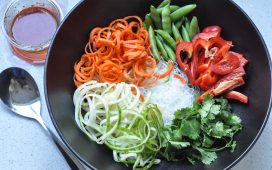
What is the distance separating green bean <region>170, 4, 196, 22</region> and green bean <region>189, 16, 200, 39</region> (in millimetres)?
31

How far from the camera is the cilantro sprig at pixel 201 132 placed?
4.03 ft

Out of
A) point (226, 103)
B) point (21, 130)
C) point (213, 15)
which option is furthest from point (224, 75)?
point (21, 130)

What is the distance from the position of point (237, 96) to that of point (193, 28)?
0.26 m

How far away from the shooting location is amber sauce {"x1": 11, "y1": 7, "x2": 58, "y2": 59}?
1.50m

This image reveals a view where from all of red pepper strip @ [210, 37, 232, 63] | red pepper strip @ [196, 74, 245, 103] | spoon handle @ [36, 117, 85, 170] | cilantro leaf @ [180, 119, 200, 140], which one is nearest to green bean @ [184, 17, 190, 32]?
red pepper strip @ [210, 37, 232, 63]

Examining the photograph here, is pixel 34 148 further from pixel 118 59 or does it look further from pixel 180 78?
pixel 180 78

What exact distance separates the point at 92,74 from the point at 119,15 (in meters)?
0.22

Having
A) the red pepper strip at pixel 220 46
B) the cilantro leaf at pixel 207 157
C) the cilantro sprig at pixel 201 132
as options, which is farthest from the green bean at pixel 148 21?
the cilantro leaf at pixel 207 157

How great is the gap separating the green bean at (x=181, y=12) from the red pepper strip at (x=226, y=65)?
0.19 meters

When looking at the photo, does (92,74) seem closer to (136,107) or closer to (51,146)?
(136,107)

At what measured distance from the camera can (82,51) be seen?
1.39 meters

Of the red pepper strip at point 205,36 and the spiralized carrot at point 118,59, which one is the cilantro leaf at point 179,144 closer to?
the spiralized carrot at point 118,59

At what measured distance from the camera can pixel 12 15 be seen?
1.54 metres

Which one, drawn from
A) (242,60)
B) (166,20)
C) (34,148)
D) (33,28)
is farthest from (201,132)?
(33,28)
